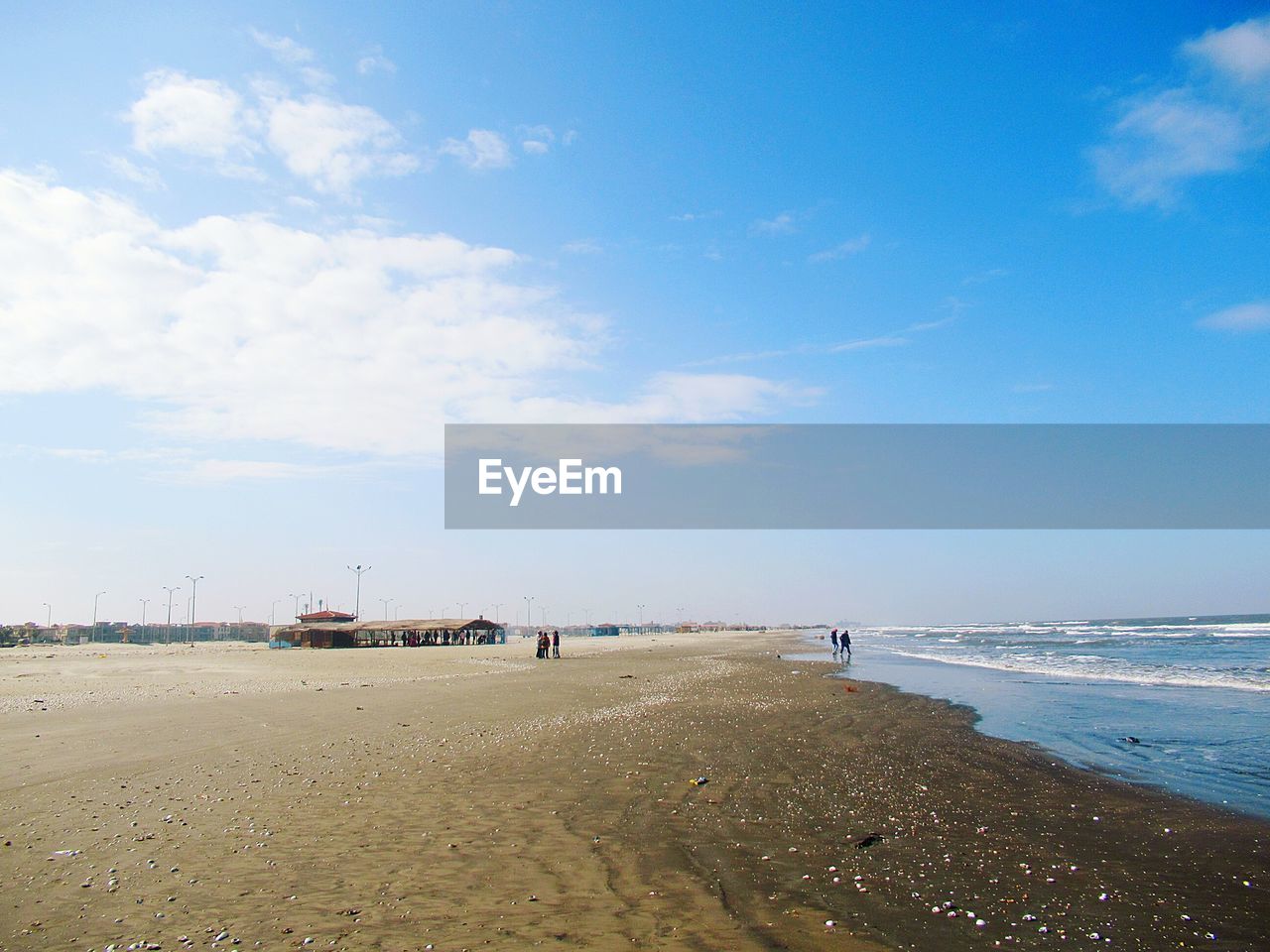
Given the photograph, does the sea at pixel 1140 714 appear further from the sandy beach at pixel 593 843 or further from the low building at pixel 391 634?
the low building at pixel 391 634

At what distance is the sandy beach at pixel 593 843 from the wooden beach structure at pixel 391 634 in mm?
72280

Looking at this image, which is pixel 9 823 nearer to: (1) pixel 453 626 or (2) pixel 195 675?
(2) pixel 195 675

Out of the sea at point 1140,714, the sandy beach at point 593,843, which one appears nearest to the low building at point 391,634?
the sea at point 1140,714

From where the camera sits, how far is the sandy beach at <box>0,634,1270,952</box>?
19.2 feet

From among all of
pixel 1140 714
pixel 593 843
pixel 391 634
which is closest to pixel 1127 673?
pixel 1140 714

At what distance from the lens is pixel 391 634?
302 feet

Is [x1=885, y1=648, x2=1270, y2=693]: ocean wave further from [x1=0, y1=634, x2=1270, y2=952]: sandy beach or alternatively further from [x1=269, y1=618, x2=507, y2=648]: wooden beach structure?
[x1=269, y1=618, x2=507, y2=648]: wooden beach structure

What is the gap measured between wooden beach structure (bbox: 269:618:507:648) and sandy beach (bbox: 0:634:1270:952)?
2846 inches

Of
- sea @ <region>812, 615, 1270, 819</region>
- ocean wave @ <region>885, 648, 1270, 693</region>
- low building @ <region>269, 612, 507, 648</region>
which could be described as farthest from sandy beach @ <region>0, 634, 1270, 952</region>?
low building @ <region>269, 612, 507, 648</region>

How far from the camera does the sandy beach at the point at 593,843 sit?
5867 millimetres

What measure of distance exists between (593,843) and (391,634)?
90.8 metres

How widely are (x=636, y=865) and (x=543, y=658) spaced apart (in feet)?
150

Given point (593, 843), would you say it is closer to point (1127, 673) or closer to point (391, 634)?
point (1127, 673)

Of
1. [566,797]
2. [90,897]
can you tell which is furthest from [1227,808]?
[90,897]
